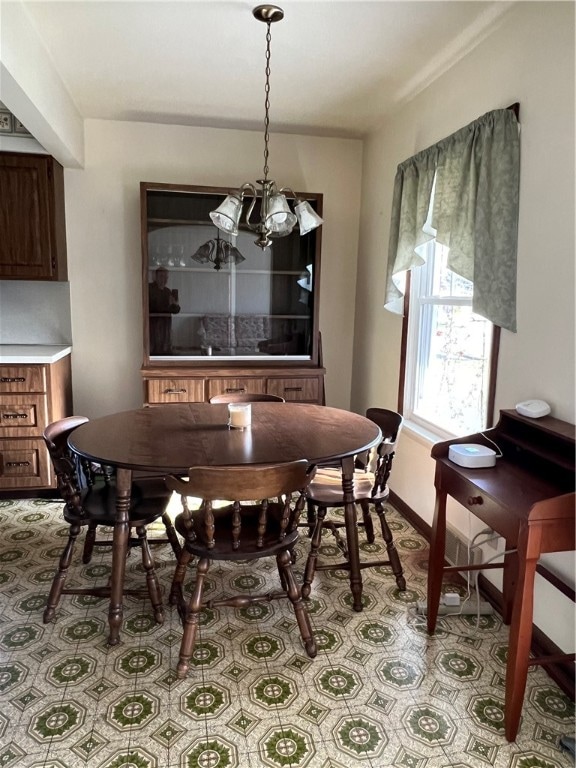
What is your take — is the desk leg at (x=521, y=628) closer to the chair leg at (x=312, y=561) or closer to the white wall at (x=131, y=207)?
the chair leg at (x=312, y=561)

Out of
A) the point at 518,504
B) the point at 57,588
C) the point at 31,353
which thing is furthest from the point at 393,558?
the point at 31,353

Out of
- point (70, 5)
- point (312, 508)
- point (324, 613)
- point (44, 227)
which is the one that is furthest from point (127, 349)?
point (324, 613)

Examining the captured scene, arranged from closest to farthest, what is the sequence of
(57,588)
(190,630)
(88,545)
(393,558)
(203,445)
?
(190,630) < (203,445) < (57,588) < (393,558) < (88,545)

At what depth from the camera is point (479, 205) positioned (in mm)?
2334

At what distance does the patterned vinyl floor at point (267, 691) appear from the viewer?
1.63 metres

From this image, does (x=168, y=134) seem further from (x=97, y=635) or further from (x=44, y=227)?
(x=97, y=635)

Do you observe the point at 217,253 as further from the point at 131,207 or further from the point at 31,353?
the point at 31,353

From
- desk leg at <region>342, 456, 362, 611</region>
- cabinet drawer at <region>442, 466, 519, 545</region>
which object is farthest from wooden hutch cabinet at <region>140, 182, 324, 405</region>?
cabinet drawer at <region>442, 466, 519, 545</region>

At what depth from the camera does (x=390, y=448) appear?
7.67ft

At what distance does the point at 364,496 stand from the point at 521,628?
0.96 metres

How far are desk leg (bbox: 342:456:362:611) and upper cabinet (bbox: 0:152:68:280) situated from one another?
252cm

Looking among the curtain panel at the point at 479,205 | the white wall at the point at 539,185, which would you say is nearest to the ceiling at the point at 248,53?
the white wall at the point at 539,185

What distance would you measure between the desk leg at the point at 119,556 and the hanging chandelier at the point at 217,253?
7.03 ft

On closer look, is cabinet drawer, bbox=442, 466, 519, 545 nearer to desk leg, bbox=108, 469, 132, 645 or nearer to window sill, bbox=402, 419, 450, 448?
window sill, bbox=402, 419, 450, 448
